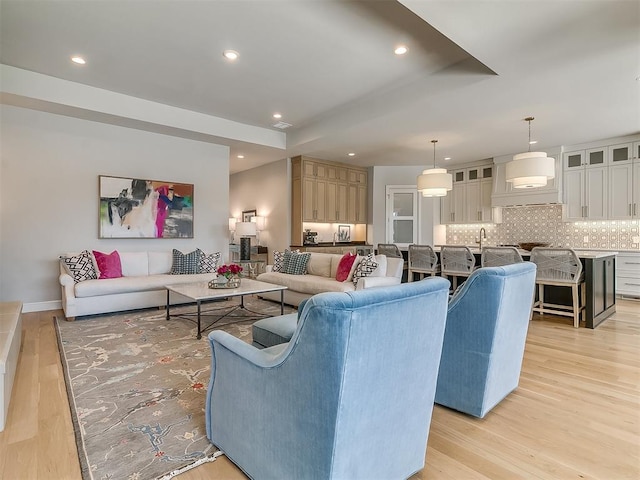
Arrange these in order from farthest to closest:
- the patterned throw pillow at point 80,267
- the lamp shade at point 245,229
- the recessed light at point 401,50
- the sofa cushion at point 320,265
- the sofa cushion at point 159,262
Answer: the lamp shade at point 245,229, the sofa cushion at point 159,262, the sofa cushion at point 320,265, the patterned throw pillow at point 80,267, the recessed light at point 401,50

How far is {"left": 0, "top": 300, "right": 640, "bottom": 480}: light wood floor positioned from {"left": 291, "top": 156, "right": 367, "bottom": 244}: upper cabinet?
4964mm

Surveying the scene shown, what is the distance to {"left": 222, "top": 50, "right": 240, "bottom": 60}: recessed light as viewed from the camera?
12.0 feet

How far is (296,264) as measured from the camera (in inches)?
215

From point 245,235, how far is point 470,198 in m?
5.21

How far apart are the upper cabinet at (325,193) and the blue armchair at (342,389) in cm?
576

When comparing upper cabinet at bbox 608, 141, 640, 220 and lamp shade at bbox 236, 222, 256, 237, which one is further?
lamp shade at bbox 236, 222, 256, 237

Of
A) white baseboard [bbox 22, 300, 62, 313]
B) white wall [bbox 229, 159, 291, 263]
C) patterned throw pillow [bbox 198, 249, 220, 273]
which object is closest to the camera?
white baseboard [bbox 22, 300, 62, 313]

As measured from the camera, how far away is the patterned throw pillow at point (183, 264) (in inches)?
211

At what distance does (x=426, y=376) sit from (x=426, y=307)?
0.34m

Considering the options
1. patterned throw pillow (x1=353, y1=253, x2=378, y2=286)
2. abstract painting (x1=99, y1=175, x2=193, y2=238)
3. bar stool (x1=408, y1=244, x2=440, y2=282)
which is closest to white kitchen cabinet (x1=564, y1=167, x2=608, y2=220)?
bar stool (x1=408, y1=244, x2=440, y2=282)

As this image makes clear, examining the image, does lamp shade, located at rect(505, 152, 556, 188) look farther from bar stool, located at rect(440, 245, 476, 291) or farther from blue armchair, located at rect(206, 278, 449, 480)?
blue armchair, located at rect(206, 278, 449, 480)

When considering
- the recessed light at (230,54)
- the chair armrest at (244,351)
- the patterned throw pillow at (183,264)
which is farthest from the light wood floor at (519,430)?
the recessed light at (230,54)

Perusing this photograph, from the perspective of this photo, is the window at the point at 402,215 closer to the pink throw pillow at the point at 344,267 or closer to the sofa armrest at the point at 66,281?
the pink throw pillow at the point at 344,267

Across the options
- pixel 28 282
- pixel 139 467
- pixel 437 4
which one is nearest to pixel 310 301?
pixel 139 467
